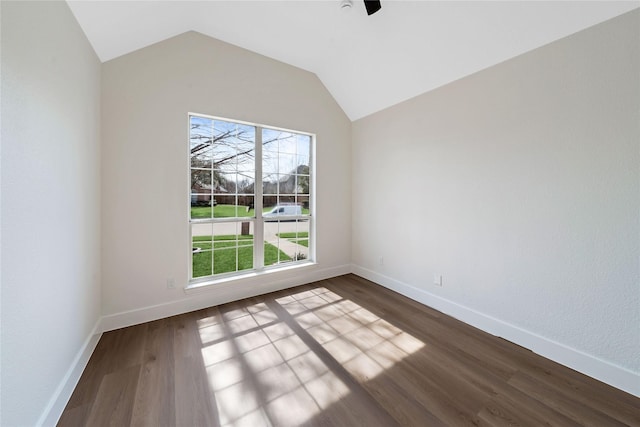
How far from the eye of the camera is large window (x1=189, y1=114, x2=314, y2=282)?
9.40 ft

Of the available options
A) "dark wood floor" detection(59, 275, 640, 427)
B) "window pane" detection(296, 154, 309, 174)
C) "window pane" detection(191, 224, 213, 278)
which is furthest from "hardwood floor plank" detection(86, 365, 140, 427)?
"window pane" detection(296, 154, 309, 174)

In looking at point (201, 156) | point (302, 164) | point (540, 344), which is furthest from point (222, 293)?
point (540, 344)

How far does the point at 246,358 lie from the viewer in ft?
6.36

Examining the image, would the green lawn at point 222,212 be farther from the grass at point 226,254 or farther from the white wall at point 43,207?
the white wall at point 43,207

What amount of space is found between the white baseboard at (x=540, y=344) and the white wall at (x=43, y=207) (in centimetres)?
319

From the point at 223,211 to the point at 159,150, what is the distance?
0.94 metres

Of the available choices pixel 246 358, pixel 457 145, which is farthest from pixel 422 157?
pixel 246 358

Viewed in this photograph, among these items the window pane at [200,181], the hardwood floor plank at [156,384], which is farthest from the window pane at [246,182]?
the hardwood floor plank at [156,384]

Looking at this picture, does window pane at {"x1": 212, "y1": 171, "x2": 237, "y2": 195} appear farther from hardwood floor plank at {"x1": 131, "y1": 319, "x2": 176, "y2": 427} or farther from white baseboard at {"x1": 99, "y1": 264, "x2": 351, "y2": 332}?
hardwood floor plank at {"x1": 131, "y1": 319, "x2": 176, "y2": 427}

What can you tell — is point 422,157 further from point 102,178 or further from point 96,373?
point 96,373

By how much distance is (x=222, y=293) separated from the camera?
288 centimetres

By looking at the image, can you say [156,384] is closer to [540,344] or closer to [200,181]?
[200,181]

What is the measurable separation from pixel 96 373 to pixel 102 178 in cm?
164

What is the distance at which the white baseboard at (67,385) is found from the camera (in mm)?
1305
